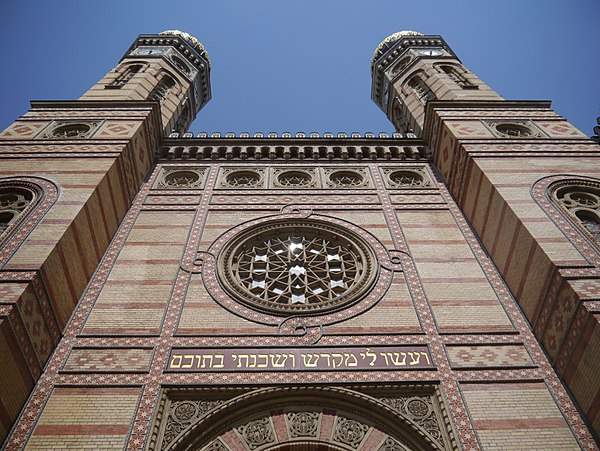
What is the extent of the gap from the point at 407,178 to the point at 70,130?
661 cm

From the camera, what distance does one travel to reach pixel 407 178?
33.0 ft

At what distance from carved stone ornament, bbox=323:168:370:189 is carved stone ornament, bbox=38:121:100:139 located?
449cm

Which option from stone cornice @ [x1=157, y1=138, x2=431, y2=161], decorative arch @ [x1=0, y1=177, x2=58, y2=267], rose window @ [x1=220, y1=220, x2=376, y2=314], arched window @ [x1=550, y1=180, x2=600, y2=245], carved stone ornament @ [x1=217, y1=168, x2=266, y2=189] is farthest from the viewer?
stone cornice @ [x1=157, y1=138, x2=431, y2=161]

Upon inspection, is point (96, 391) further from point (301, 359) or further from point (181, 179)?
point (181, 179)

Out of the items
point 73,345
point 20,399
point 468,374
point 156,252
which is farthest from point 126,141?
point 468,374

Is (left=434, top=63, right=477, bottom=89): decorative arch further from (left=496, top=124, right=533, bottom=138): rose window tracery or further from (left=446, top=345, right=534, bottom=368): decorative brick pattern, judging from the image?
(left=446, top=345, right=534, bottom=368): decorative brick pattern

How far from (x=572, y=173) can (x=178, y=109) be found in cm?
1020

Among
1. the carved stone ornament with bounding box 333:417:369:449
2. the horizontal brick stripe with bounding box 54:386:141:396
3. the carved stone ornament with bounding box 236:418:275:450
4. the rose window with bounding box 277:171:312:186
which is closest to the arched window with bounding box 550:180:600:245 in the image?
the carved stone ornament with bounding box 333:417:369:449

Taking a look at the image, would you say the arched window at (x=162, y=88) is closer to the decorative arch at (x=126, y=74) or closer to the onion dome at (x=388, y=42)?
the decorative arch at (x=126, y=74)

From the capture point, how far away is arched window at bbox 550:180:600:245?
7.13 meters

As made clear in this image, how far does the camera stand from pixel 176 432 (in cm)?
509

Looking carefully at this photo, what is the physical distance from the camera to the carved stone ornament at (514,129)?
9631 mm

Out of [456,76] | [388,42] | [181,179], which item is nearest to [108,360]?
[181,179]

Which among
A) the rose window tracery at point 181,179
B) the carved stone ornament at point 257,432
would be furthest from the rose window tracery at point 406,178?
the carved stone ornament at point 257,432
